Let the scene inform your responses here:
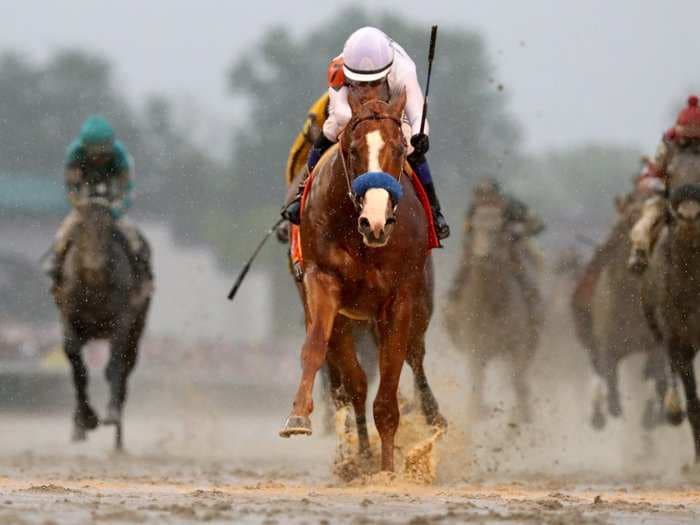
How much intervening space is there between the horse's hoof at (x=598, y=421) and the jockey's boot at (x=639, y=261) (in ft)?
11.4

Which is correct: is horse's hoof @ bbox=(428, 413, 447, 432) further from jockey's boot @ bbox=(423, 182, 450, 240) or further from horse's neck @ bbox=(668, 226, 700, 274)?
horse's neck @ bbox=(668, 226, 700, 274)

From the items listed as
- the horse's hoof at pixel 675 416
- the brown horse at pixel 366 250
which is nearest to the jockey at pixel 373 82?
the brown horse at pixel 366 250

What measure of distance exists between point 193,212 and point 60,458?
2495 centimetres

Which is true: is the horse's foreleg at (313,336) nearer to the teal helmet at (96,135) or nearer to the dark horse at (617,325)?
the teal helmet at (96,135)

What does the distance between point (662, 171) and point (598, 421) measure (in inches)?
202


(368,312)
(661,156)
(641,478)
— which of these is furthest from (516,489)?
(661,156)

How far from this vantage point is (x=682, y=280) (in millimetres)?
14570

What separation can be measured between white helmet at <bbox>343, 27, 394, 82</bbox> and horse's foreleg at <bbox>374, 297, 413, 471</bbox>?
129cm

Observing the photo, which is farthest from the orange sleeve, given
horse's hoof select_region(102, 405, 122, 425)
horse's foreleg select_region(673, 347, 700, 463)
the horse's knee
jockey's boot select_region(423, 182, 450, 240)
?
horse's hoof select_region(102, 405, 122, 425)

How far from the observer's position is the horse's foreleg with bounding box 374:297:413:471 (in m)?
11.2

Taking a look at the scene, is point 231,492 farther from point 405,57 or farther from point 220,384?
point 220,384

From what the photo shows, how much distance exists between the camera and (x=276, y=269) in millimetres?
42781

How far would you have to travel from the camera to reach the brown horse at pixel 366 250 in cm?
1055

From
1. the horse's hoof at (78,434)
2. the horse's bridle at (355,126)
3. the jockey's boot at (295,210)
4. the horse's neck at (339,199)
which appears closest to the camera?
the horse's bridle at (355,126)
